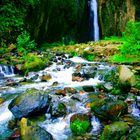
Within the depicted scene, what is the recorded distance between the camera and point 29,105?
6738 mm

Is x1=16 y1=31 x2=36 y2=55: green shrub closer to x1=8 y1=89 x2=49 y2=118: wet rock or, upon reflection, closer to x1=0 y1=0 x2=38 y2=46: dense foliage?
x1=0 y1=0 x2=38 y2=46: dense foliage

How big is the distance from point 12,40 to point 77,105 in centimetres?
1048

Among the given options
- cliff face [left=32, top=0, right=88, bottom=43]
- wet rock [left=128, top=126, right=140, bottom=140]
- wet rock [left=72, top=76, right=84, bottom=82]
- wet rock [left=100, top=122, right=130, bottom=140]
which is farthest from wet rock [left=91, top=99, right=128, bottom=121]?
cliff face [left=32, top=0, right=88, bottom=43]

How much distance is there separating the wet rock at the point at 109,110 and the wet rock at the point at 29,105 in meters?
1.24

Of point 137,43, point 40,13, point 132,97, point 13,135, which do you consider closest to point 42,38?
point 40,13

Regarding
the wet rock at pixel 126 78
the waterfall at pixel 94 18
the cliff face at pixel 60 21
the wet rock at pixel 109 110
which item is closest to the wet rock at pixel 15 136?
the wet rock at pixel 109 110

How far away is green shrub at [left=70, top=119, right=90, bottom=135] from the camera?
5930 mm

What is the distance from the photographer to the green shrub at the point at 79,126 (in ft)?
19.5

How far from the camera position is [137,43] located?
13531mm

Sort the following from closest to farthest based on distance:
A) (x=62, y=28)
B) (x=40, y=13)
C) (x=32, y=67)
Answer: (x=32, y=67) → (x=40, y=13) → (x=62, y=28)

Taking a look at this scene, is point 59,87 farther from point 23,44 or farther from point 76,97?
point 23,44

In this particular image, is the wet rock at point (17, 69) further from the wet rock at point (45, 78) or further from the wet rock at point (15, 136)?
the wet rock at point (15, 136)

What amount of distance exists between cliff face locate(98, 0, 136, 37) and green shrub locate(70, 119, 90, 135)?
57.9ft

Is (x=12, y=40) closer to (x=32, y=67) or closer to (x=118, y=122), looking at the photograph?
(x=32, y=67)
